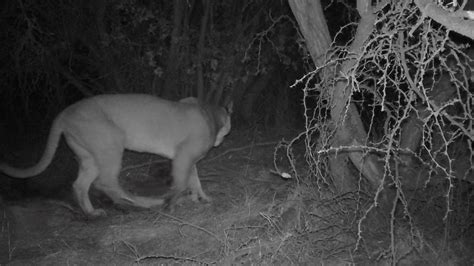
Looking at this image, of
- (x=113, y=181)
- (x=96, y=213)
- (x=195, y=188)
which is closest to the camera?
(x=96, y=213)

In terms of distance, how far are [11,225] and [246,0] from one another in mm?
4345

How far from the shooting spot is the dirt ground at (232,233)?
391 cm

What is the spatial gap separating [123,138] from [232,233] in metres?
1.89

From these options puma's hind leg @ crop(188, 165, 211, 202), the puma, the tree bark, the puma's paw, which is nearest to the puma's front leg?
the puma

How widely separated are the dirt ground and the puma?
0.21 m

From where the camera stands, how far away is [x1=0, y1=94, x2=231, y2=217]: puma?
5391mm

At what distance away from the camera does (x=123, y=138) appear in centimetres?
561

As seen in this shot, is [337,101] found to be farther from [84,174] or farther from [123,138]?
[84,174]

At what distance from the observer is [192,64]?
755 cm

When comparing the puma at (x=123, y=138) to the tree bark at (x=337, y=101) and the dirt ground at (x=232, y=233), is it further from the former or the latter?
the tree bark at (x=337, y=101)

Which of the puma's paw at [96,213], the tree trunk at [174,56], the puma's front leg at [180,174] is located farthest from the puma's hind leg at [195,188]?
the tree trunk at [174,56]

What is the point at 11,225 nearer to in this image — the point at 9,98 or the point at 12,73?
the point at 12,73

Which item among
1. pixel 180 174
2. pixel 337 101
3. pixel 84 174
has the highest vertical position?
pixel 337 101

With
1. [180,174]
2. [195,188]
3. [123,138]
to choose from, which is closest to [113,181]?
[123,138]
